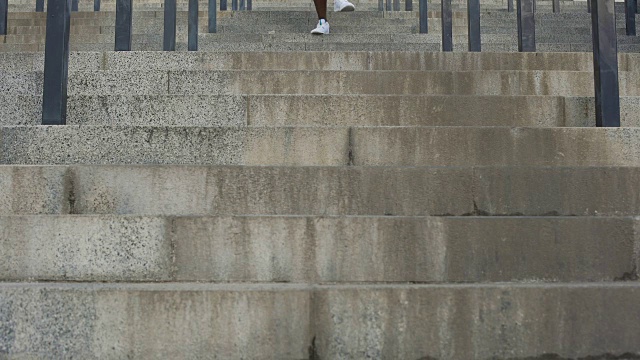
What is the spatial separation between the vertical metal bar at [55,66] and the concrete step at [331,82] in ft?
1.78

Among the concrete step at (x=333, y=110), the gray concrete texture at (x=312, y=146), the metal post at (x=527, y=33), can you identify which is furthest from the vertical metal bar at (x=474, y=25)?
the gray concrete texture at (x=312, y=146)

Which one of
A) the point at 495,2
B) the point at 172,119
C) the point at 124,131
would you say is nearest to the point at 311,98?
the point at 172,119

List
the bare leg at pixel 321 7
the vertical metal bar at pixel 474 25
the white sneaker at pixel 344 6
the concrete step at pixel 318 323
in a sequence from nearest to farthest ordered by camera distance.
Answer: the concrete step at pixel 318 323, the vertical metal bar at pixel 474 25, the bare leg at pixel 321 7, the white sneaker at pixel 344 6

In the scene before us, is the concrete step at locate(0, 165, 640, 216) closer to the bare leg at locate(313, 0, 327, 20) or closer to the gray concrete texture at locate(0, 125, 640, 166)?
the gray concrete texture at locate(0, 125, 640, 166)

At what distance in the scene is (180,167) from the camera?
8.70 ft

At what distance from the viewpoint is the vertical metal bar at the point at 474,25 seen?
4766 millimetres

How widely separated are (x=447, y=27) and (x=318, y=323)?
364cm

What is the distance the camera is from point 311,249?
2363 mm

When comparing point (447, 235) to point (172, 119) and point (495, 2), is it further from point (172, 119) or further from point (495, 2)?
point (495, 2)

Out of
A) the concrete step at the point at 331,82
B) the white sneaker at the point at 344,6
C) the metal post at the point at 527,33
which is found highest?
the white sneaker at the point at 344,6

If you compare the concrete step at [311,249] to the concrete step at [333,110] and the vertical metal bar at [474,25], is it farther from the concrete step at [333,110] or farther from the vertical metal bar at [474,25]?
the vertical metal bar at [474,25]

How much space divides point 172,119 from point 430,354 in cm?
184

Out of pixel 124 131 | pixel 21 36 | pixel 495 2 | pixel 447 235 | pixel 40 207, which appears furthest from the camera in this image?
pixel 495 2

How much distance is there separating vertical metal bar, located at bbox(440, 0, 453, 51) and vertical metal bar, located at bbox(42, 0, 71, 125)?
9.74 feet
